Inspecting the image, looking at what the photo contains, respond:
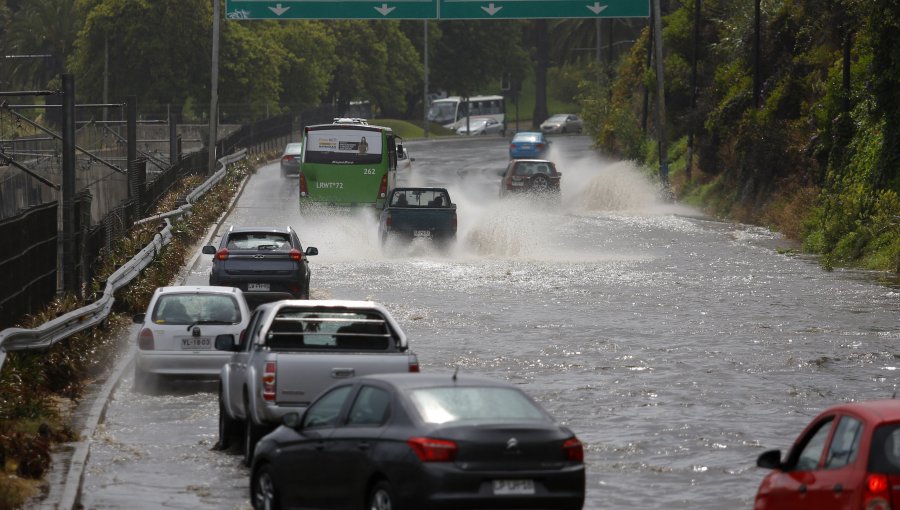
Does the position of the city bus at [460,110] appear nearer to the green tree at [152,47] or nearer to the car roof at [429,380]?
the green tree at [152,47]

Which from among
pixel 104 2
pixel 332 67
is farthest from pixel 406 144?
pixel 104 2

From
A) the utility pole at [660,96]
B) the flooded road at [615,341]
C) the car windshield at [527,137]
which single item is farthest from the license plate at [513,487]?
the car windshield at [527,137]

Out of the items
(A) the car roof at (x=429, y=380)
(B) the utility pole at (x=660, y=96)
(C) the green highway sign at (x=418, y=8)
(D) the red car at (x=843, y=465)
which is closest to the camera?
(D) the red car at (x=843, y=465)

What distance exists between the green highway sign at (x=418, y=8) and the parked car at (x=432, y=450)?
146 ft

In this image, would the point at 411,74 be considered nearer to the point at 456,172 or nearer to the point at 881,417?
the point at 456,172

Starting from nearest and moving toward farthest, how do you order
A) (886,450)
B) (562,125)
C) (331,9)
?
(886,450)
(331,9)
(562,125)

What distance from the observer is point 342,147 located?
155 ft

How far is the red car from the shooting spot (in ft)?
27.7

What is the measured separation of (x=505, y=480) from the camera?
34.3 ft

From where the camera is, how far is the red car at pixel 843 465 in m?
8.44

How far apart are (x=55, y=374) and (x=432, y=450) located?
10.5m

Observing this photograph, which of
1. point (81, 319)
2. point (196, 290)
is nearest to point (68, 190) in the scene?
point (81, 319)

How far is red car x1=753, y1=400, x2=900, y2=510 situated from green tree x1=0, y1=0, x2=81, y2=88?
320 feet

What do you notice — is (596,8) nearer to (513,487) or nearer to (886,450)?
(513,487)
